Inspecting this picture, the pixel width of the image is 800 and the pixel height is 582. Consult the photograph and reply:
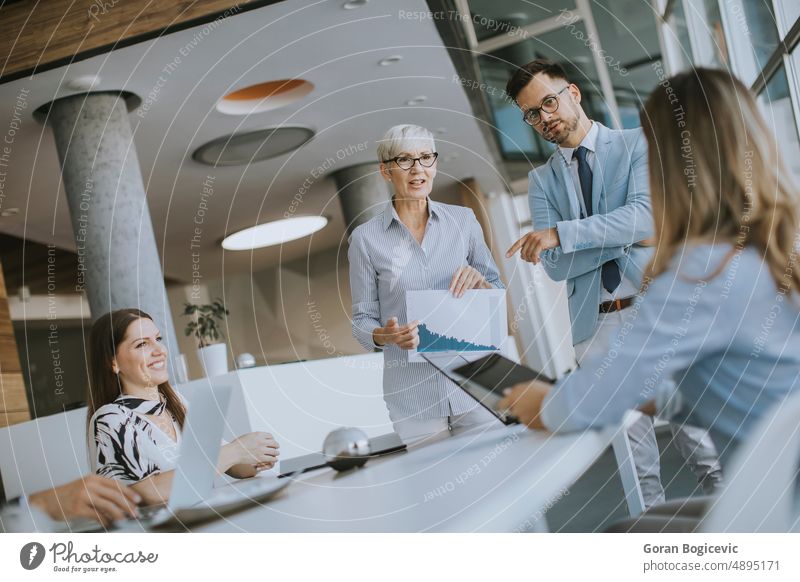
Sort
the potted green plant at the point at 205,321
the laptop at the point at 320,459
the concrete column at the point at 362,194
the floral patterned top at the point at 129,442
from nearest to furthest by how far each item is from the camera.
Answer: the laptop at the point at 320,459 < the floral patterned top at the point at 129,442 < the concrete column at the point at 362,194 < the potted green plant at the point at 205,321

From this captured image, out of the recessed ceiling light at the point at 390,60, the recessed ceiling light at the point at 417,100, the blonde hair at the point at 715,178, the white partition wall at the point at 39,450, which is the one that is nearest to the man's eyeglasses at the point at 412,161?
the blonde hair at the point at 715,178

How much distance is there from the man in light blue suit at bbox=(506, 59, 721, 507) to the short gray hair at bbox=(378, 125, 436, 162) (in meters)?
0.25

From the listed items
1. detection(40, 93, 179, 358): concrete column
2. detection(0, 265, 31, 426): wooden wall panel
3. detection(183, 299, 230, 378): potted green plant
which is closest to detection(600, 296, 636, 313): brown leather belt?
Result: detection(40, 93, 179, 358): concrete column

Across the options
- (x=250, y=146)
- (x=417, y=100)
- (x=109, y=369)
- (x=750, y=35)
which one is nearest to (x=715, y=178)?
(x=750, y=35)

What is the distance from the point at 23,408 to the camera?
2549 mm

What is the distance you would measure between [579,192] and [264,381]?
52.8 inches

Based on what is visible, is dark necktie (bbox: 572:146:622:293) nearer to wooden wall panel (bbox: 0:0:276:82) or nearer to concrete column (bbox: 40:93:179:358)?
wooden wall panel (bbox: 0:0:276:82)

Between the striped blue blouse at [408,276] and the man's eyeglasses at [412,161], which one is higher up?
the man's eyeglasses at [412,161]

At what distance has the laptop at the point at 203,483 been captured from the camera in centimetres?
111

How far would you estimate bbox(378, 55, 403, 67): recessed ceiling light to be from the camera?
259cm

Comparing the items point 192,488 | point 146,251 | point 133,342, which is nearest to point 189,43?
point 146,251

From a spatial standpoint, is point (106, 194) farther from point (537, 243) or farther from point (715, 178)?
point (715, 178)

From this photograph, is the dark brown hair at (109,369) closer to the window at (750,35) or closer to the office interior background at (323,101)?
the office interior background at (323,101)
